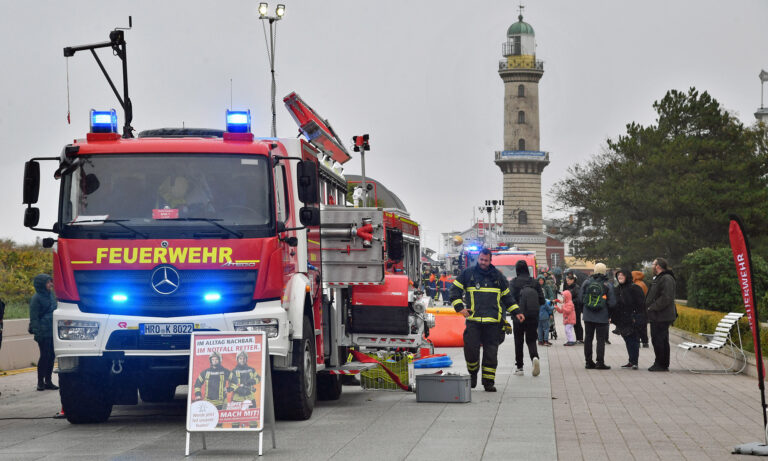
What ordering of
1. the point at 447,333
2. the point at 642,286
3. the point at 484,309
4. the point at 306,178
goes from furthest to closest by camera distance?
the point at 447,333 < the point at 642,286 < the point at 484,309 < the point at 306,178

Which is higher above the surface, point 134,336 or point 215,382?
point 134,336

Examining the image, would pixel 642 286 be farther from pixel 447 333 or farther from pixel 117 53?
pixel 117 53

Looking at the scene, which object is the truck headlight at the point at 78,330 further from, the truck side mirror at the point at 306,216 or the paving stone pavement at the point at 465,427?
the truck side mirror at the point at 306,216

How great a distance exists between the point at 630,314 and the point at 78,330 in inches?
445

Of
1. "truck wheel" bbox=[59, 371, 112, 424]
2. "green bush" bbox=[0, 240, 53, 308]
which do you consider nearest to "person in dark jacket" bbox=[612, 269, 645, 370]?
"truck wheel" bbox=[59, 371, 112, 424]

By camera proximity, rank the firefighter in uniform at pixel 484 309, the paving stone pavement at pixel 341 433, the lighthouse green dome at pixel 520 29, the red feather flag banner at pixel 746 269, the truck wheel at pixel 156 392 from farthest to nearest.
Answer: the lighthouse green dome at pixel 520 29, the firefighter in uniform at pixel 484 309, the truck wheel at pixel 156 392, the paving stone pavement at pixel 341 433, the red feather flag banner at pixel 746 269

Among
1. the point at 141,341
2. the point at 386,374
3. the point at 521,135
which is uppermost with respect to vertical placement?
the point at 521,135

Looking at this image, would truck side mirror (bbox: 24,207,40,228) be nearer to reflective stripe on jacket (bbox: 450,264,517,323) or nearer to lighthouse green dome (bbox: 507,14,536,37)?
reflective stripe on jacket (bbox: 450,264,517,323)

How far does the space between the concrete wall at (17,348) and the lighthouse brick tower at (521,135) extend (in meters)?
120

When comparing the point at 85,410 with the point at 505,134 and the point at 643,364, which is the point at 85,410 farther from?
the point at 505,134

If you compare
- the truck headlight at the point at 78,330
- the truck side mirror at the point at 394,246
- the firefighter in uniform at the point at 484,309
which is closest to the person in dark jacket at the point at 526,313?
the firefighter in uniform at the point at 484,309

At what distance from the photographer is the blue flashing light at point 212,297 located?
12164 mm

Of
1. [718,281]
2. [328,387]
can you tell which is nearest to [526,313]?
[328,387]

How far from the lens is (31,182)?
12.4m
